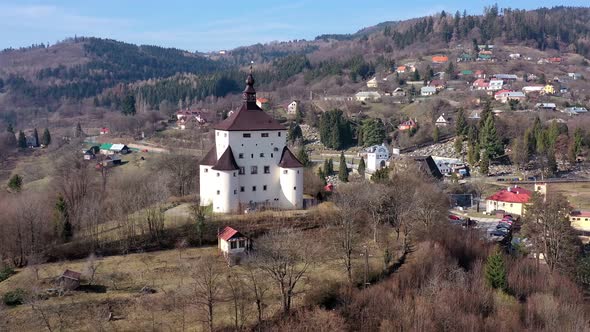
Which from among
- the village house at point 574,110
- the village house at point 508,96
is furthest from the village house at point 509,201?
the village house at point 508,96

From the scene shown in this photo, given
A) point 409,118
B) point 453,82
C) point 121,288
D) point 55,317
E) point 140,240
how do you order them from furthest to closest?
point 453,82 → point 409,118 → point 140,240 → point 121,288 → point 55,317

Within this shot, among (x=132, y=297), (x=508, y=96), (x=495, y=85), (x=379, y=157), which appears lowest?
(x=132, y=297)

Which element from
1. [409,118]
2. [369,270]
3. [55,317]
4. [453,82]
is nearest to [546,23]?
[453,82]

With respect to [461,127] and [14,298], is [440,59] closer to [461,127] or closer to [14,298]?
[461,127]

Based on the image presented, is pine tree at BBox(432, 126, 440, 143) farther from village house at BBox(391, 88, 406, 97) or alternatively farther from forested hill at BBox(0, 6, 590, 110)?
forested hill at BBox(0, 6, 590, 110)

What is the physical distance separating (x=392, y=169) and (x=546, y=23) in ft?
392

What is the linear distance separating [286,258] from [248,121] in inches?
433

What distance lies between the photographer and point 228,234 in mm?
26109

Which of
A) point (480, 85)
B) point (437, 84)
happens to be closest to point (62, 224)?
point (437, 84)

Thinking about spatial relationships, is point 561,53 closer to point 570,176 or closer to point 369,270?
point 570,176

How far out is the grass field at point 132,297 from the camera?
20.2 meters

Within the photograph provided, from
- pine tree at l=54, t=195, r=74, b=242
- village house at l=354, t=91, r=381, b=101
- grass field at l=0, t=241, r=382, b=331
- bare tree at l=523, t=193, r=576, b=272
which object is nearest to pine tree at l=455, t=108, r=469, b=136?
village house at l=354, t=91, r=381, b=101

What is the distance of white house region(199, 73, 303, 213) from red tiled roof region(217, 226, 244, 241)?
150 inches

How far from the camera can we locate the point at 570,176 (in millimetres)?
51938
